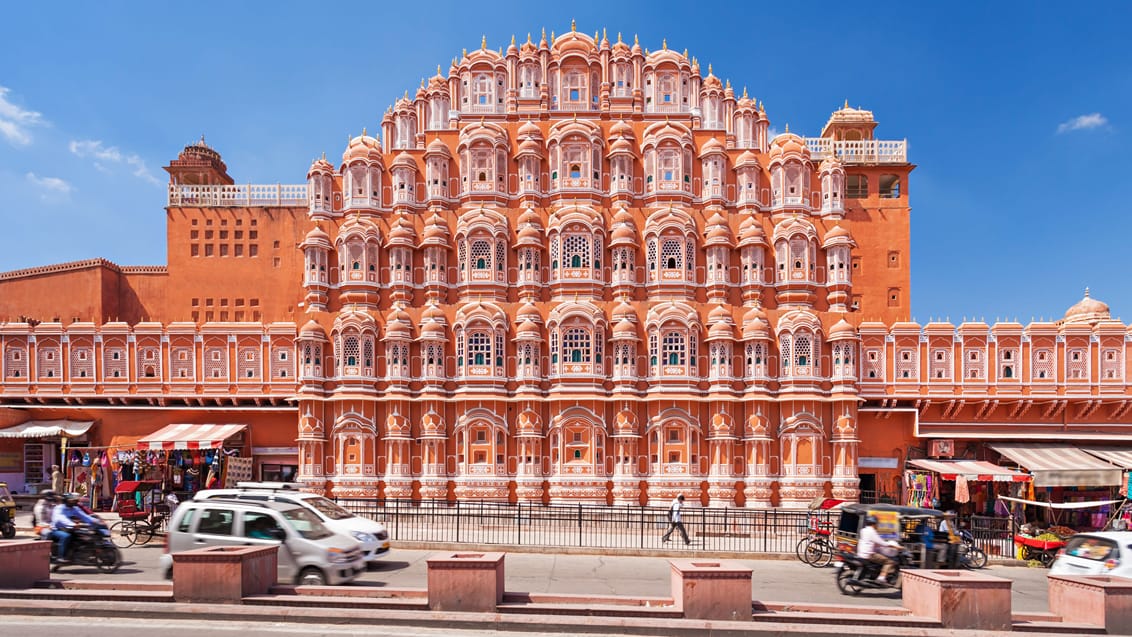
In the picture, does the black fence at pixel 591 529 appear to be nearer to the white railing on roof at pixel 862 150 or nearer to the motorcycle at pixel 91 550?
the motorcycle at pixel 91 550

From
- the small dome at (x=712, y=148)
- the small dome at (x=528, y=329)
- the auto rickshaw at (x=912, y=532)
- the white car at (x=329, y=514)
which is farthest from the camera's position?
the small dome at (x=712, y=148)

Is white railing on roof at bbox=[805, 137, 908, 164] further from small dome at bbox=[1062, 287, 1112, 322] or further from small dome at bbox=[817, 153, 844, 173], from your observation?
small dome at bbox=[1062, 287, 1112, 322]

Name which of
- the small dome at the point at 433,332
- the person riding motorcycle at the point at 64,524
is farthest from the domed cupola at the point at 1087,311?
the person riding motorcycle at the point at 64,524

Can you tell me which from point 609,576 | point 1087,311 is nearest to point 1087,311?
point 1087,311

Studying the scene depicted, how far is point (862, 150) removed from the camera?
123 feet

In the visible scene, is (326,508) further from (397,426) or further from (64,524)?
(397,426)

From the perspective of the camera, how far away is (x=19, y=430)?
31.2 metres

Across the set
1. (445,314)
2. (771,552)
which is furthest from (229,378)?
(771,552)

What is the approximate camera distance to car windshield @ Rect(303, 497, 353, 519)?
16123 mm

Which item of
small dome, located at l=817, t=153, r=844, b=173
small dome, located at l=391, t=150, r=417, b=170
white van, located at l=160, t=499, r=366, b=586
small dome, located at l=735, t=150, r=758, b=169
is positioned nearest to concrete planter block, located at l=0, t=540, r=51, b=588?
white van, located at l=160, t=499, r=366, b=586

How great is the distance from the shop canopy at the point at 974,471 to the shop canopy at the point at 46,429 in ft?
114

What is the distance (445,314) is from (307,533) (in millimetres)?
18151

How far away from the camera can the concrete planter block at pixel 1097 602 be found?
11531 millimetres

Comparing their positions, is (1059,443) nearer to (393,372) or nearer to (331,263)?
(393,372)
